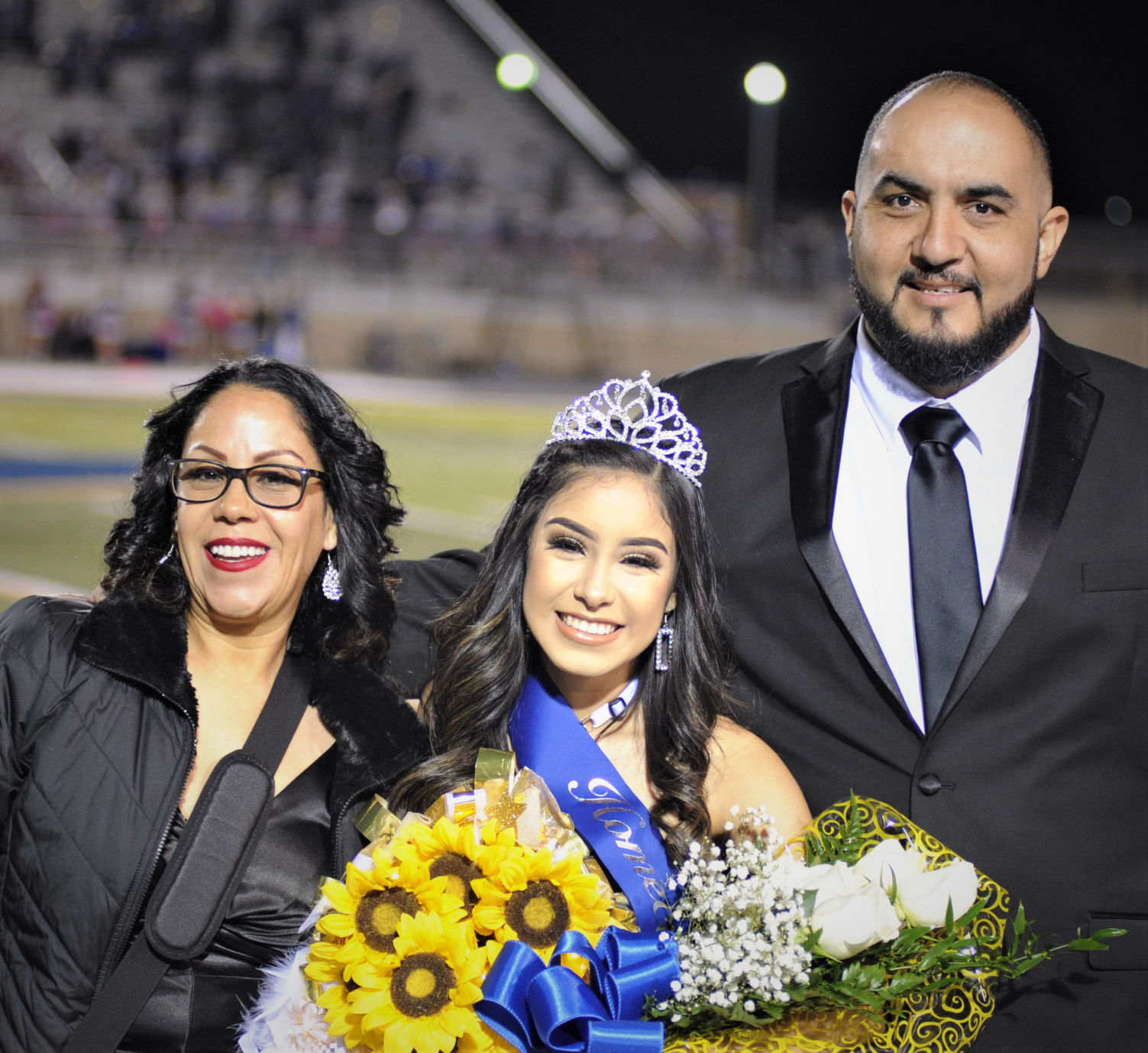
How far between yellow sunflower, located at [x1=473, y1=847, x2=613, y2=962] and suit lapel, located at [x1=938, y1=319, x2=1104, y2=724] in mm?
864

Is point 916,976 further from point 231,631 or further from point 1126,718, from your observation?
point 231,631

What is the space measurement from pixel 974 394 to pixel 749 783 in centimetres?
86

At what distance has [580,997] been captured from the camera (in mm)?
1865

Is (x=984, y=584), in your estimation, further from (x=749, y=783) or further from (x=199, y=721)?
(x=199, y=721)

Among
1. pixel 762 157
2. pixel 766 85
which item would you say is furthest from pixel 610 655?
pixel 762 157

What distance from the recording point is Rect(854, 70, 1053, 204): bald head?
2.58 metres

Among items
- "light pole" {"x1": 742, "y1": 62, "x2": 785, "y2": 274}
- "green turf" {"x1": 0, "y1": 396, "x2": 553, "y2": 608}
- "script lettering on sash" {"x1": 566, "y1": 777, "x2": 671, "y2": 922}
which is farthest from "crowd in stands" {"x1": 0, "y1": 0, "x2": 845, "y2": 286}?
"script lettering on sash" {"x1": 566, "y1": 777, "x2": 671, "y2": 922}

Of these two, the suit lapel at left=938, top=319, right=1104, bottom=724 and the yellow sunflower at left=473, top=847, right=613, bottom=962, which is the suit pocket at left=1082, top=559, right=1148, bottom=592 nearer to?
the suit lapel at left=938, top=319, right=1104, bottom=724

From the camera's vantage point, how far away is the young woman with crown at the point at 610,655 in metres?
2.41

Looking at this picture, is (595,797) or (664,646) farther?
(664,646)

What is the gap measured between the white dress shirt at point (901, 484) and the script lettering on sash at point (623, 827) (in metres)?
0.60

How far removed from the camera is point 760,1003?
1.86m

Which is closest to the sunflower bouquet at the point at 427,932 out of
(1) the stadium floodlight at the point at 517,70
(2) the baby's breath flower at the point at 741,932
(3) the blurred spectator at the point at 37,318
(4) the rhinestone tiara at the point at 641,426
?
(2) the baby's breath flower at the point at 741,932

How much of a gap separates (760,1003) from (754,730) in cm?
89
